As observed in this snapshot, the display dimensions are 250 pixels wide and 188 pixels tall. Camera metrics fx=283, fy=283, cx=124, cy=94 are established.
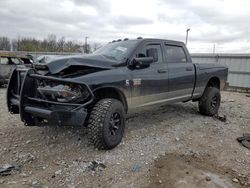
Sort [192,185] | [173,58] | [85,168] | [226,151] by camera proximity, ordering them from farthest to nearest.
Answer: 1. [173,58]
2. [226,151]
3. [85,168]
4. [192,185]

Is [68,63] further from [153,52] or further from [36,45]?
[36,45]

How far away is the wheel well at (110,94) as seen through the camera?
180 inches

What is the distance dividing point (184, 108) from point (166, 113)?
964 millimetres

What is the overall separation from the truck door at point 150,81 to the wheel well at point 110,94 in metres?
0.20

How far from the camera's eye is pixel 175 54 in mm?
6375

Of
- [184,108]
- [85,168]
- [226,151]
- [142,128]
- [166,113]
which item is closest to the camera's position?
[85,168]

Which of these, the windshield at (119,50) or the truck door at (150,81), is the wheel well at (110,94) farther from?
the windshield at (119,50)

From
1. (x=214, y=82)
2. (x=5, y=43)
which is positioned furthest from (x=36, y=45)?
(x=214, y=82)

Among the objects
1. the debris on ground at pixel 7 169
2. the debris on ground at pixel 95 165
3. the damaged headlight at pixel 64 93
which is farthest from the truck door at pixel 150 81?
the debris on ground at pixel 7 169

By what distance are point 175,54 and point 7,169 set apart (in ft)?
13.7

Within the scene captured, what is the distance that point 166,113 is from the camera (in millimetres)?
7195

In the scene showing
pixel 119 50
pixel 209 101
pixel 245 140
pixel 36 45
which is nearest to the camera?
pixel 119 50

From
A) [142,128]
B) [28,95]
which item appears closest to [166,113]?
[142,128]

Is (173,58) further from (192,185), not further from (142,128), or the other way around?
(192,185)
